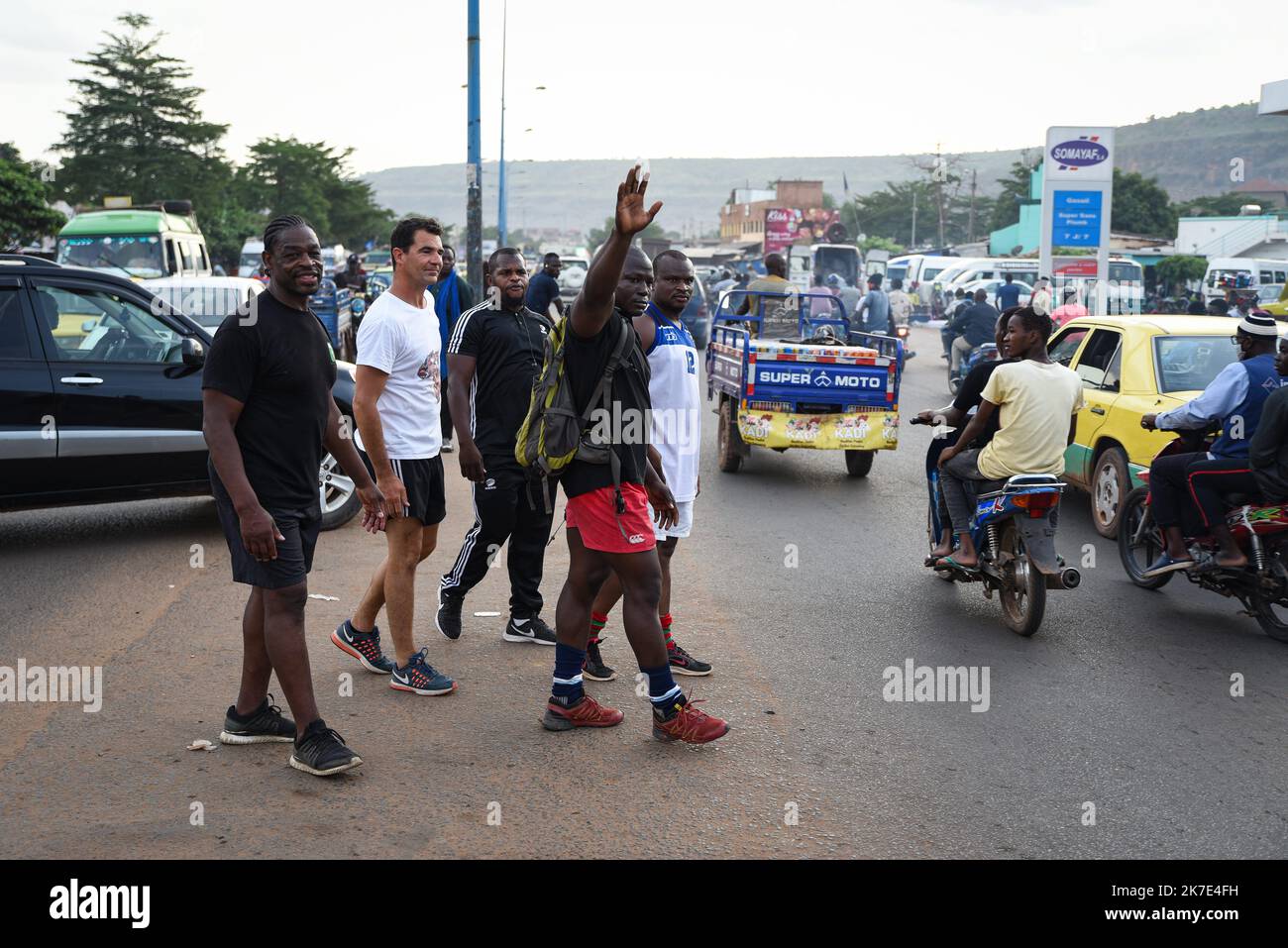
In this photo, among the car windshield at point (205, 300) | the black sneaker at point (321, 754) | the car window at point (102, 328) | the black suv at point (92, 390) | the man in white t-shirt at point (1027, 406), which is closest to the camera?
the black sneaker at point (321, 754)

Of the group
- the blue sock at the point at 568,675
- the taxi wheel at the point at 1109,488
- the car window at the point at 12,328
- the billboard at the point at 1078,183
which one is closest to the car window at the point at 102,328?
the car window at the point at 12,328

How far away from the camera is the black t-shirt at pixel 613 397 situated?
191 inches

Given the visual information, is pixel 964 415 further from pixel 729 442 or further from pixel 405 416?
pixel 729 442

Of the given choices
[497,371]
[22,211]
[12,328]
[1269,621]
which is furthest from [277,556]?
[22,211]

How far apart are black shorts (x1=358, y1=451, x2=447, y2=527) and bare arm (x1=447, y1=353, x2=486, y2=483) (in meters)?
0.22

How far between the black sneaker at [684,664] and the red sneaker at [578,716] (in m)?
0.82

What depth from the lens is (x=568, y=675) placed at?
5.10 metres

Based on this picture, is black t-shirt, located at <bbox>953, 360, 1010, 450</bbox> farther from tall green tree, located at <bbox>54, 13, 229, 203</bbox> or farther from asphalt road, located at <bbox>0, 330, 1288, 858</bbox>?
tall green tree, located at <bbox>54, 13, 229, 203</bbox>

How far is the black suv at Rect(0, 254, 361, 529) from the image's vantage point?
8.19 metres

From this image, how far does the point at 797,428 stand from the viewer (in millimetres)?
11688

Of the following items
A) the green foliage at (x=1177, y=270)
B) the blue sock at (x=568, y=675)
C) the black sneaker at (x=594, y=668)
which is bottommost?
the black sneaker at (x=594, y=668)

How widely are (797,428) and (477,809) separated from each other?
778cm

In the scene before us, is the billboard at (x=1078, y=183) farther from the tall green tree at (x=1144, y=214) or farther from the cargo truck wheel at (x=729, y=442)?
the tall green tree at (x=1144, y=214)
